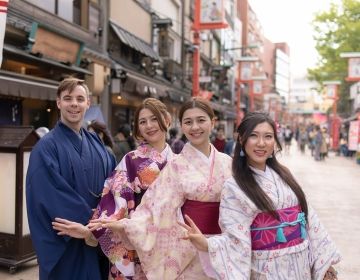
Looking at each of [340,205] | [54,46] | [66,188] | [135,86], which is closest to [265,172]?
[66,188]

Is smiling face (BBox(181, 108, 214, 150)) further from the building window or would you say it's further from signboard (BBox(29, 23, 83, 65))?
the building window

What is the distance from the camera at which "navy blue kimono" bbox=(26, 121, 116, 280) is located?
8.11ft

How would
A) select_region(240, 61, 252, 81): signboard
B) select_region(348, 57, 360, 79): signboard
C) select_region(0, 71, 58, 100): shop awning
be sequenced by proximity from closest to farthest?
select_region(0, 71, 58, 100): shop awning → select_region(348, 57, 360, 79): signboard → select_region(240, 61, 252, 81): signboard

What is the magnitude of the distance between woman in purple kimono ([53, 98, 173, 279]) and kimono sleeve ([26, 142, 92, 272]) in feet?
0.24

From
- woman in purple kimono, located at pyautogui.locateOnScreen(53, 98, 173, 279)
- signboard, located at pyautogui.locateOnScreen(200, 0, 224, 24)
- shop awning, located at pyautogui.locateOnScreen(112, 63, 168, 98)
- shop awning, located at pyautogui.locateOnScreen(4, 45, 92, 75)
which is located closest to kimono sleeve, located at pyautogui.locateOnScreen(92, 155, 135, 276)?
woman in purple kimono, located at pyautogui.locateOnScreen(53, 98, 173, 279)

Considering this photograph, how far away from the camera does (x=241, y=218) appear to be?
2.15m

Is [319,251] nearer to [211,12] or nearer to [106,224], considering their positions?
[106,224]

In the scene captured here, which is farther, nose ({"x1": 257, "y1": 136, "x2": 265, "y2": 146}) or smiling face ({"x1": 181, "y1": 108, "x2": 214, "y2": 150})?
smiling face ({"x1": 181, "y1": 108, "x2": 214, "y2": 150})

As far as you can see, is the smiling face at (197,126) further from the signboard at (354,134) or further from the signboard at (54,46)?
the signboard at (354,134)

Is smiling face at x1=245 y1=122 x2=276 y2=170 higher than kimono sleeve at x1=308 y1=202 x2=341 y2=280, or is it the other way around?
smiling face at x1=245 y1=122 x2=276 y2=170

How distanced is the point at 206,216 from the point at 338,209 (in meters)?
6.58

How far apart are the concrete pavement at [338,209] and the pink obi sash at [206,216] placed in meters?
2.63

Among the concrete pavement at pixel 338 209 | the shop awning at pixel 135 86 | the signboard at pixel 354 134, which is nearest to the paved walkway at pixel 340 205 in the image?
the concrete pavement at pixel 338 209

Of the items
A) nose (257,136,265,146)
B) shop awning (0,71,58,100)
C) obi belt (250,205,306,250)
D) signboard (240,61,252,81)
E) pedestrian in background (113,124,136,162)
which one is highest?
signboard (240,61,252,81)
